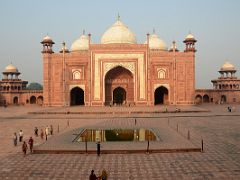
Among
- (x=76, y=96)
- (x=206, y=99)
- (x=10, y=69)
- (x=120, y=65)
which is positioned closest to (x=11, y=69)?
(x=10, y=69)

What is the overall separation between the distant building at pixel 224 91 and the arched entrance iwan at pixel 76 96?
15013 mm

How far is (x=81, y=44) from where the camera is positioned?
121 feet

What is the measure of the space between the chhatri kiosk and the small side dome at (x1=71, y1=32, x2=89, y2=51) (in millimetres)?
6098

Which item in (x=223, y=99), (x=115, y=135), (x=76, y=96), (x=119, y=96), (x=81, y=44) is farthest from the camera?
(x=223, y=99)

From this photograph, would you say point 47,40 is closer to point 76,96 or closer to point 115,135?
point 76,96

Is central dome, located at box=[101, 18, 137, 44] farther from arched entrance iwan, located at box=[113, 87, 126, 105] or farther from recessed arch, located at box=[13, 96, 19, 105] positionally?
recessed arch, located at box=[13, 96, 19, 105]

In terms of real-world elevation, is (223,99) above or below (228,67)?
below

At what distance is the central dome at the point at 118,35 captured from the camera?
1273 inches

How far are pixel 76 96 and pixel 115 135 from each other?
73.6ft


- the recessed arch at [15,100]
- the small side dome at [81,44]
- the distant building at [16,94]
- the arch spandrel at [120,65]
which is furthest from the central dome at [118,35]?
the recessed arch at [15,100]

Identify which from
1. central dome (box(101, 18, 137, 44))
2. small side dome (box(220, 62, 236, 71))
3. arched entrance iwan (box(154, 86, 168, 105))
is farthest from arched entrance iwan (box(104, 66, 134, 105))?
small side dome (box(220, 62, 236, 71))

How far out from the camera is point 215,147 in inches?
383

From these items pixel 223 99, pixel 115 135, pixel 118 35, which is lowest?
pixel 115 135

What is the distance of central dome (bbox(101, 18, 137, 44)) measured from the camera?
32344 mm
